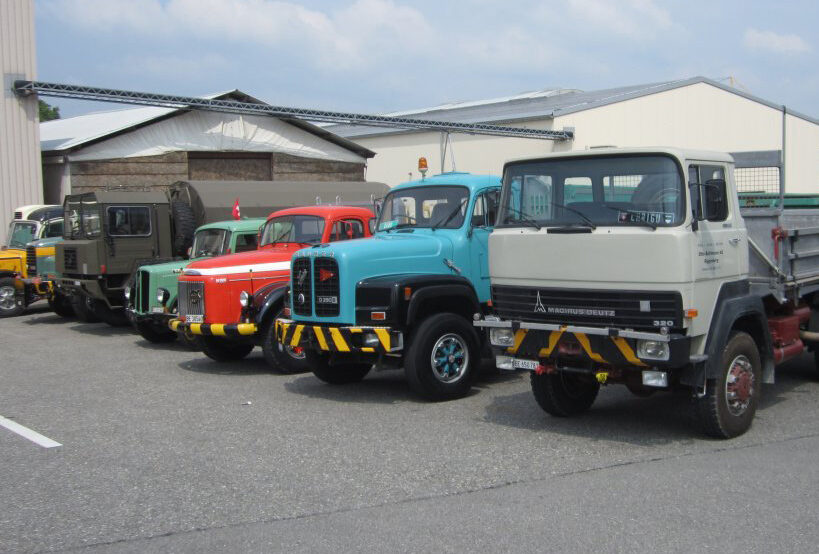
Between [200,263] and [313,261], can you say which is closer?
[313,261]

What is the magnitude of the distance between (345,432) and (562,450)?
2.02m

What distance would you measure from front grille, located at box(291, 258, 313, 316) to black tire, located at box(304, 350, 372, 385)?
0.60 meters

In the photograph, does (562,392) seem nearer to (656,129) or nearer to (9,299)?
(9,299)

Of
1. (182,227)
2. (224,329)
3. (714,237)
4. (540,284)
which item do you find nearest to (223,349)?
(224,329)

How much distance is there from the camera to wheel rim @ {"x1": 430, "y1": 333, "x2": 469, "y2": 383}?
29.9ft

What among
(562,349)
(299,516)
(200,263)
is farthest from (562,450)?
(200,263)

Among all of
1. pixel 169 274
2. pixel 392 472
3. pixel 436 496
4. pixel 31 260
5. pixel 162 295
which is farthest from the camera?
pixel 31 260

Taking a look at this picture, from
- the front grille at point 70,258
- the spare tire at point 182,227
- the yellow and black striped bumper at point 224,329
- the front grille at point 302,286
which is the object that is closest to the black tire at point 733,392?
the front grille at point 302,286

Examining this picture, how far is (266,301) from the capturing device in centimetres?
1092

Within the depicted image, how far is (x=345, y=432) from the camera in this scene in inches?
310

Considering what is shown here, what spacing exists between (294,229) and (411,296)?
11.3 feet

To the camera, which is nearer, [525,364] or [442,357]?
[525,364]

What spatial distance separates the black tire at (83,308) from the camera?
1675 centimetres

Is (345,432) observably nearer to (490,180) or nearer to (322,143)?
(490,180)
